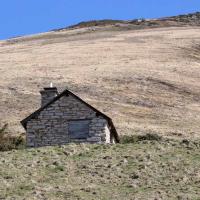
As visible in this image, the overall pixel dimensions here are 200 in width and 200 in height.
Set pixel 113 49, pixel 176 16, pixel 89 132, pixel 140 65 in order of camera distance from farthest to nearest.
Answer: pixel 176 16 < pixel 113 49 < pixel 140 65 < pixel 89 132

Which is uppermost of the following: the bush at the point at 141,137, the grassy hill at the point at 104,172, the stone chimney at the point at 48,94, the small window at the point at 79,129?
the stone chimney at the point at 48,94

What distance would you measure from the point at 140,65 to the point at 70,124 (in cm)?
3633

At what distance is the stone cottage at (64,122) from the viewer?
3719 centimetres

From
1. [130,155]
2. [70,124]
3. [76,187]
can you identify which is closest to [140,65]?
[70,124]

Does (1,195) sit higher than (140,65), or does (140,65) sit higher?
(140,65)

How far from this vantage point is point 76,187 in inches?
929

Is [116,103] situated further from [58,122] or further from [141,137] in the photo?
[58,122]

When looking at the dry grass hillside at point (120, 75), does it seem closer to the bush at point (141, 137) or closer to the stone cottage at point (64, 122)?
the bush at point (141, 137)

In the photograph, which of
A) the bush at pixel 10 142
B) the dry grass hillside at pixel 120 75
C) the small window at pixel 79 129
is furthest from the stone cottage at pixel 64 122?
the dry grass hillside at pixel 120 75

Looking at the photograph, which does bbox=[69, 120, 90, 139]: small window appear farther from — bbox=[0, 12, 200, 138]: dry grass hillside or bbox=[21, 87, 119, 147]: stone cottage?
bbox=[0, 12, 200, 138]: dry grass hillside

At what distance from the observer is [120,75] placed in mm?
67312

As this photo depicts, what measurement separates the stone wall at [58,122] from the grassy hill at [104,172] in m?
6.30

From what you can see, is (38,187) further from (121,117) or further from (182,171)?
(121,117)

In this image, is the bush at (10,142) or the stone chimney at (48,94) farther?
the stone chimney at (48,94)
